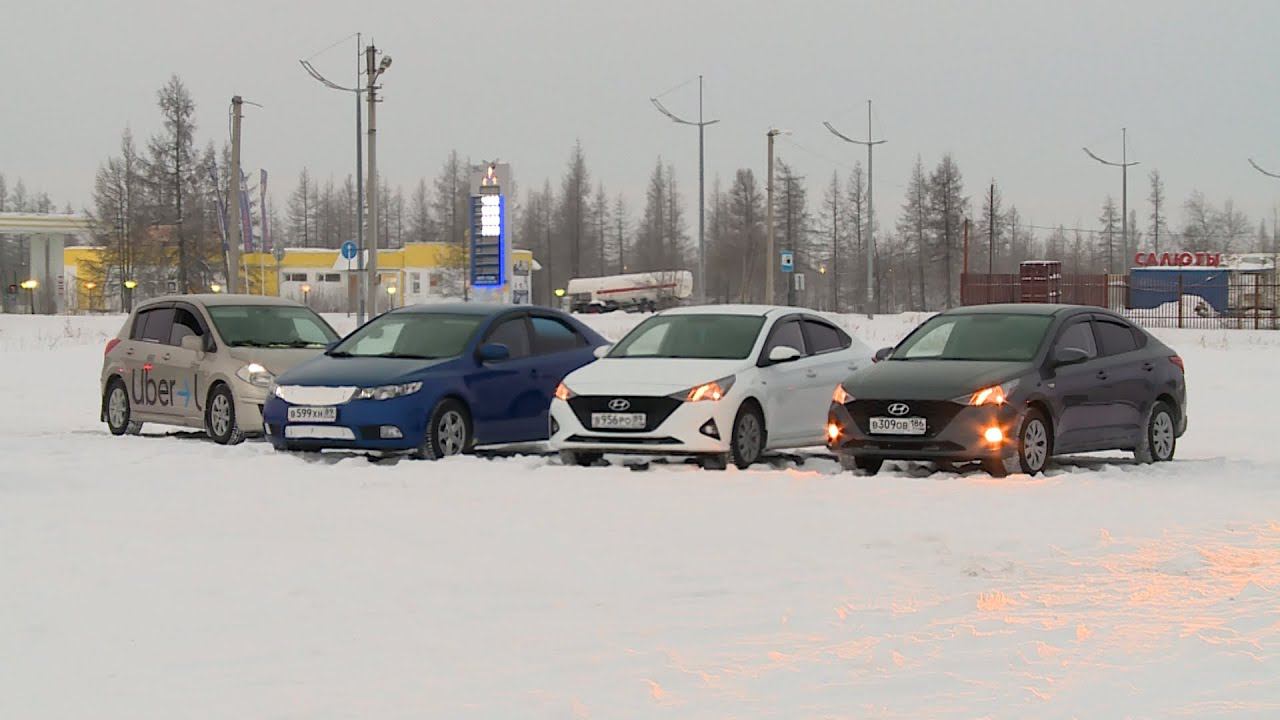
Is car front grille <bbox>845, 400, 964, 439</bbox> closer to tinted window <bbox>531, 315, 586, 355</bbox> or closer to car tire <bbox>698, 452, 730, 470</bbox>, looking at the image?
car tire <bbox>698, 452, 730, 470</bbox>

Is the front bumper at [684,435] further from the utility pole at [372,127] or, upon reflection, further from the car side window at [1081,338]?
the utility pole at [372,127]

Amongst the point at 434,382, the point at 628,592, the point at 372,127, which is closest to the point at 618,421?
the point at 434,382

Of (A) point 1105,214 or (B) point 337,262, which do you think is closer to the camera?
(B) point 337,262

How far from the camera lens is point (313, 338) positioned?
1952 centimetres

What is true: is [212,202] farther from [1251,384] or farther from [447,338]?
[447,338]

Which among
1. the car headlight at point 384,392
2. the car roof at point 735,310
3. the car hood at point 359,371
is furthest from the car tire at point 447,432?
the car roof at point 735,310

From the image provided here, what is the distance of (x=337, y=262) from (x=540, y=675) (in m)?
117

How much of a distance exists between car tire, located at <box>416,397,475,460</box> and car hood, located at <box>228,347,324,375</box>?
266 cm

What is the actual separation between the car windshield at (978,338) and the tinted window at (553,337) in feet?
12.0

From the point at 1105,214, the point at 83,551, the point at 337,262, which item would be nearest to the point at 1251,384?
the point at 83,551

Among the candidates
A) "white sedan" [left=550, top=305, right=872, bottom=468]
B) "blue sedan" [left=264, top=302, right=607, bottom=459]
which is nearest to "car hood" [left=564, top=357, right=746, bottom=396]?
"white sedan" [left=550, top=305, right=872, bottom=468]

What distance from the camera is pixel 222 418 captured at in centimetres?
1794

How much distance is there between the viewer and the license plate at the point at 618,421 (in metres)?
14.8

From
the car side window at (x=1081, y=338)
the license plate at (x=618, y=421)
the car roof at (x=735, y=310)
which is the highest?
the car roof at (x=735, y=310)
